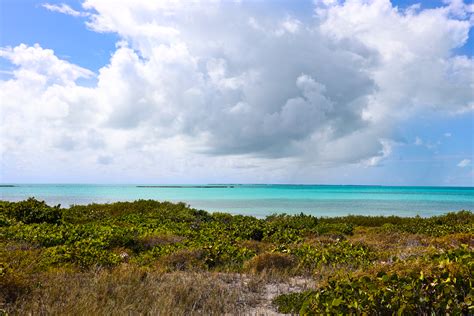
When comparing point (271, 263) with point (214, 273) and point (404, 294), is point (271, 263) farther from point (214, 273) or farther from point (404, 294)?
point (404, 294)

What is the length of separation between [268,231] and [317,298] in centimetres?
1166

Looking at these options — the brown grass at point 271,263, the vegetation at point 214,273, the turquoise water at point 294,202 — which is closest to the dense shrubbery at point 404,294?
the vegetation at point 214,273

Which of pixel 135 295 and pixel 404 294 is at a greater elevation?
pixel 404 294

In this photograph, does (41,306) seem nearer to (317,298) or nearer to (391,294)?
(317,298)

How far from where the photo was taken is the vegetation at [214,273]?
5.10 metres

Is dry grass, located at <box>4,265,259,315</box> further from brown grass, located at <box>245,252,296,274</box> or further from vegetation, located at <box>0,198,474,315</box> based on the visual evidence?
brown grass, located at <box>245,252,296,274</box>

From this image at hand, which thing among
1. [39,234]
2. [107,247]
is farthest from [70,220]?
[107,247]

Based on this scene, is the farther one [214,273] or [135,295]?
[214,273]

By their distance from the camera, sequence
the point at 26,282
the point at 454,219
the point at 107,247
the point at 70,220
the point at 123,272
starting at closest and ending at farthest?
the point at 26,282
the point at 123,272
the point at 107,247
the point at 70,220
the point at 454,219

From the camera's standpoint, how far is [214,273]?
898cm

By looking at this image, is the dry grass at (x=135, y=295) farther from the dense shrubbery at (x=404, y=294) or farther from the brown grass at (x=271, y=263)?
the dense shrubbery at (x=404, y=294)

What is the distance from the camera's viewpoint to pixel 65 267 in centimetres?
902

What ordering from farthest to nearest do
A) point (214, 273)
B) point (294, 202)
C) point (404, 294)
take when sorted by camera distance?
1. point (294, 202)
2. point (214, 273)
3. point (404, 294)

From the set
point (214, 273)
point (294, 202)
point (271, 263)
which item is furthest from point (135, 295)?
point (294, 202)
